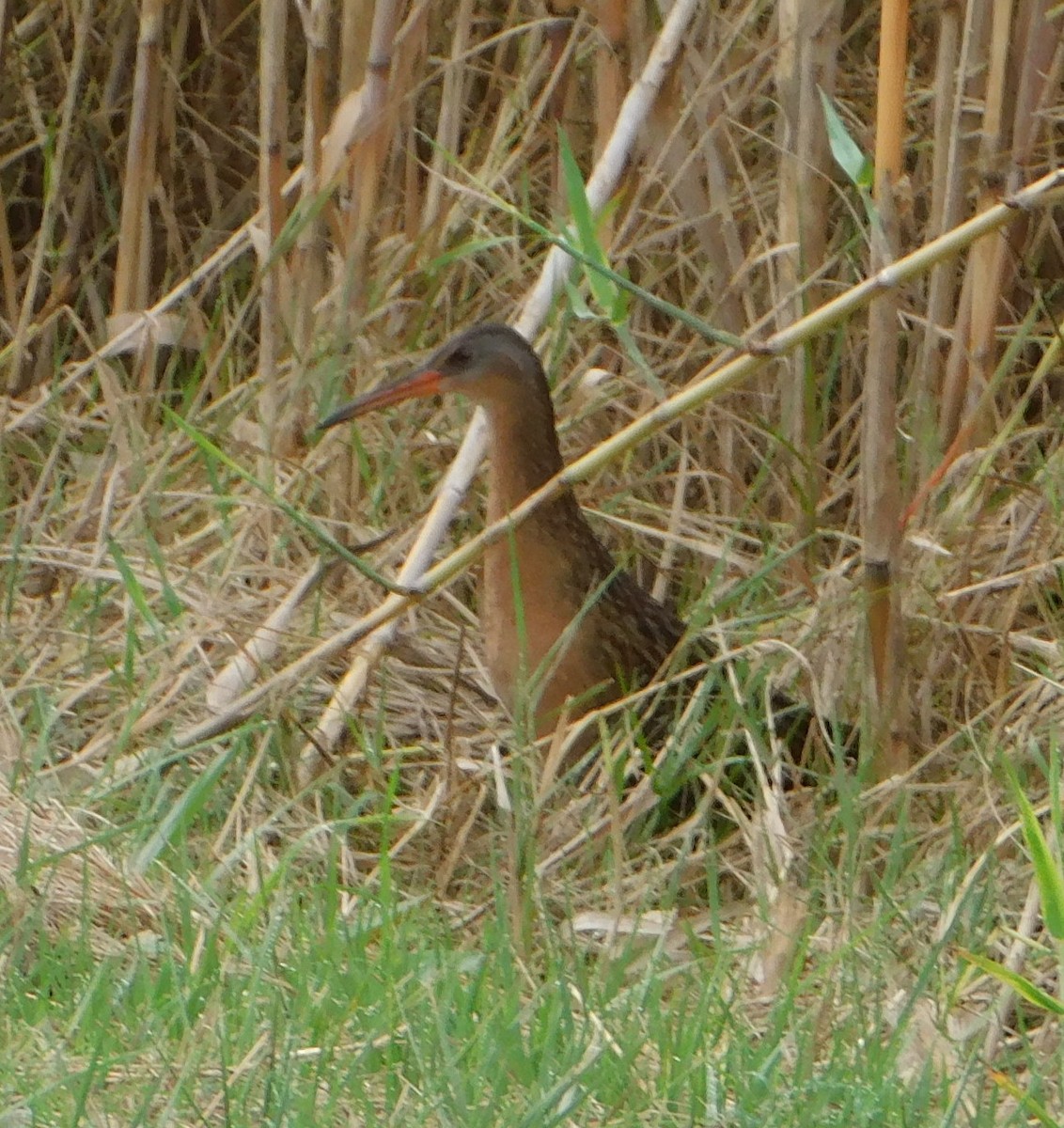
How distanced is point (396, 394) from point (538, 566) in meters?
0.37

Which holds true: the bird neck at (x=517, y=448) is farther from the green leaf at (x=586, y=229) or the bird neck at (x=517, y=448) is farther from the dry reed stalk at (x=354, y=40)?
the green leaf at (x=586, y=229)

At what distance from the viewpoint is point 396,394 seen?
3.40 metres

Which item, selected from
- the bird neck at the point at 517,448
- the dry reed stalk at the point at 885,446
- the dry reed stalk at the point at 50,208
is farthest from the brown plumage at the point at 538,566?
the dry reed stalk at the point at 50,208

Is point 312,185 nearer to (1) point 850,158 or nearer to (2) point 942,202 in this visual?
(2) point 942,202

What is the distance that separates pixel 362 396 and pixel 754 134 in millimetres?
746

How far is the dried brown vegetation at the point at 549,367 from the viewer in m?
3.01

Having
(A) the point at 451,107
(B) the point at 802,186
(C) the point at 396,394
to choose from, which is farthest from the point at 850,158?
(A) the point at 451,107

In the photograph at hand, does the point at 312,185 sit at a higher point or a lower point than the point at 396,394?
higher

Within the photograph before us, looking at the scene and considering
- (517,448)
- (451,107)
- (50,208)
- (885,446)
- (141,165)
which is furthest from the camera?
(50,208)

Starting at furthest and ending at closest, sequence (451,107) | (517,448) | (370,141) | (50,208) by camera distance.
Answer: (50,208) → (451,107) → (370,141) → (517,448)

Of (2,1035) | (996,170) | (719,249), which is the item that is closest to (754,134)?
(719,249)

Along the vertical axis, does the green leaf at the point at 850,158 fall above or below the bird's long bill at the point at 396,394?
above

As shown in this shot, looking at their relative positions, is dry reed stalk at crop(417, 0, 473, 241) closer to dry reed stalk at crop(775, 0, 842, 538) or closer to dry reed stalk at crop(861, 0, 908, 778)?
dry reed stalk at crop(775, 0, 842, 538)

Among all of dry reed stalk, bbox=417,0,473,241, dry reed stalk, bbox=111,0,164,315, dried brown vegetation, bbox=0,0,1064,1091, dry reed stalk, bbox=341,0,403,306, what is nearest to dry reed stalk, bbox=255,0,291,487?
dried brown vegetation, bbox=0,0,1064,1091
